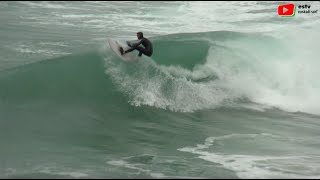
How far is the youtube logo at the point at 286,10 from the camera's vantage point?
33469mm

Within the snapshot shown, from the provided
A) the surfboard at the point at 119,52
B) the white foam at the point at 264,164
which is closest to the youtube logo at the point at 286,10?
the surfboard at the point at 119,52

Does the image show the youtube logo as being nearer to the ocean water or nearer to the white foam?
the ocean water

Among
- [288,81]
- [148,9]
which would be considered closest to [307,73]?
[288,81]

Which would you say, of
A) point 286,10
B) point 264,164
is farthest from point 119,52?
point 286,10

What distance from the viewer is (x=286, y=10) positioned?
35.2 metres

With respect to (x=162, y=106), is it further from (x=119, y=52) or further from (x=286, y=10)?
(x=286, y=10)

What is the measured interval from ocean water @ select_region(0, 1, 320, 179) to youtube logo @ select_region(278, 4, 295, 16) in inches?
349

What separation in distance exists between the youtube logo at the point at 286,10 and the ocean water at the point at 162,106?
349 inches

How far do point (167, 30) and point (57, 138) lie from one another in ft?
54.1

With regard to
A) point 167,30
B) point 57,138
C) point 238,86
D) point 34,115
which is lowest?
point 57,138

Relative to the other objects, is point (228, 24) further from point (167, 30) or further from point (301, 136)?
point (301, 136)

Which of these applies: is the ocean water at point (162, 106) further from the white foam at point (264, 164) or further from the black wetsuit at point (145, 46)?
the black wetsuit at point (145, 46)

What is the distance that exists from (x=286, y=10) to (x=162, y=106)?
75.4 feet

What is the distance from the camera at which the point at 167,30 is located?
27.2m
